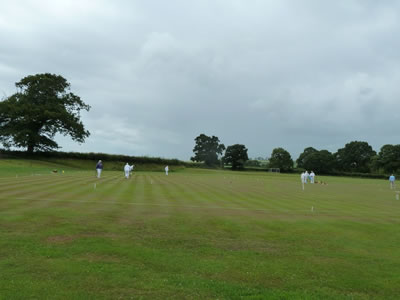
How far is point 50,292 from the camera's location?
244 inches

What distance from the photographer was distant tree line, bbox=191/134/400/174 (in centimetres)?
13688

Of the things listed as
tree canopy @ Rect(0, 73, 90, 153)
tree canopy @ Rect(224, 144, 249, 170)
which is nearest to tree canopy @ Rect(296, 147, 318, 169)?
tree canopy @ Rect(224, 144, 249, 170)

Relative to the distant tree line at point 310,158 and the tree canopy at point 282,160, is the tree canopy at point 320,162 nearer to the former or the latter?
the distant tree line at point 310,158

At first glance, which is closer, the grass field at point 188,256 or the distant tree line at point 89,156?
the grass field at point 188,256

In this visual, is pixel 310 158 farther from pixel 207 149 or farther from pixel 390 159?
pixel 207 149

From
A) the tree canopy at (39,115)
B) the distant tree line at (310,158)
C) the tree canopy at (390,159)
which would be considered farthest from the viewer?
the distant tree line at (310,158)

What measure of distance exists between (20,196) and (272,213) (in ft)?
48.0

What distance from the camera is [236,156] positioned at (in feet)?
453

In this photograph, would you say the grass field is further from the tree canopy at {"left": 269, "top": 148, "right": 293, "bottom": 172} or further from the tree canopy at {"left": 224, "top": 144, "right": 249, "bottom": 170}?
the tree canopy at {"left": 269, "top": 148, "right": 293, "bottom": 172}

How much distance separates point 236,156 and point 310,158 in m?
33.0

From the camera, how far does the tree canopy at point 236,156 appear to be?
453ft

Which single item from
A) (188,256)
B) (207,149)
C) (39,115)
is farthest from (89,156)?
(188,256)

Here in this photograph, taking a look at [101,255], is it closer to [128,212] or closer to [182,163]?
[128,212]

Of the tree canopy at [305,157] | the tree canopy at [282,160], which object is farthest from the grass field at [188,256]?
the tree canopy at [305,157]
